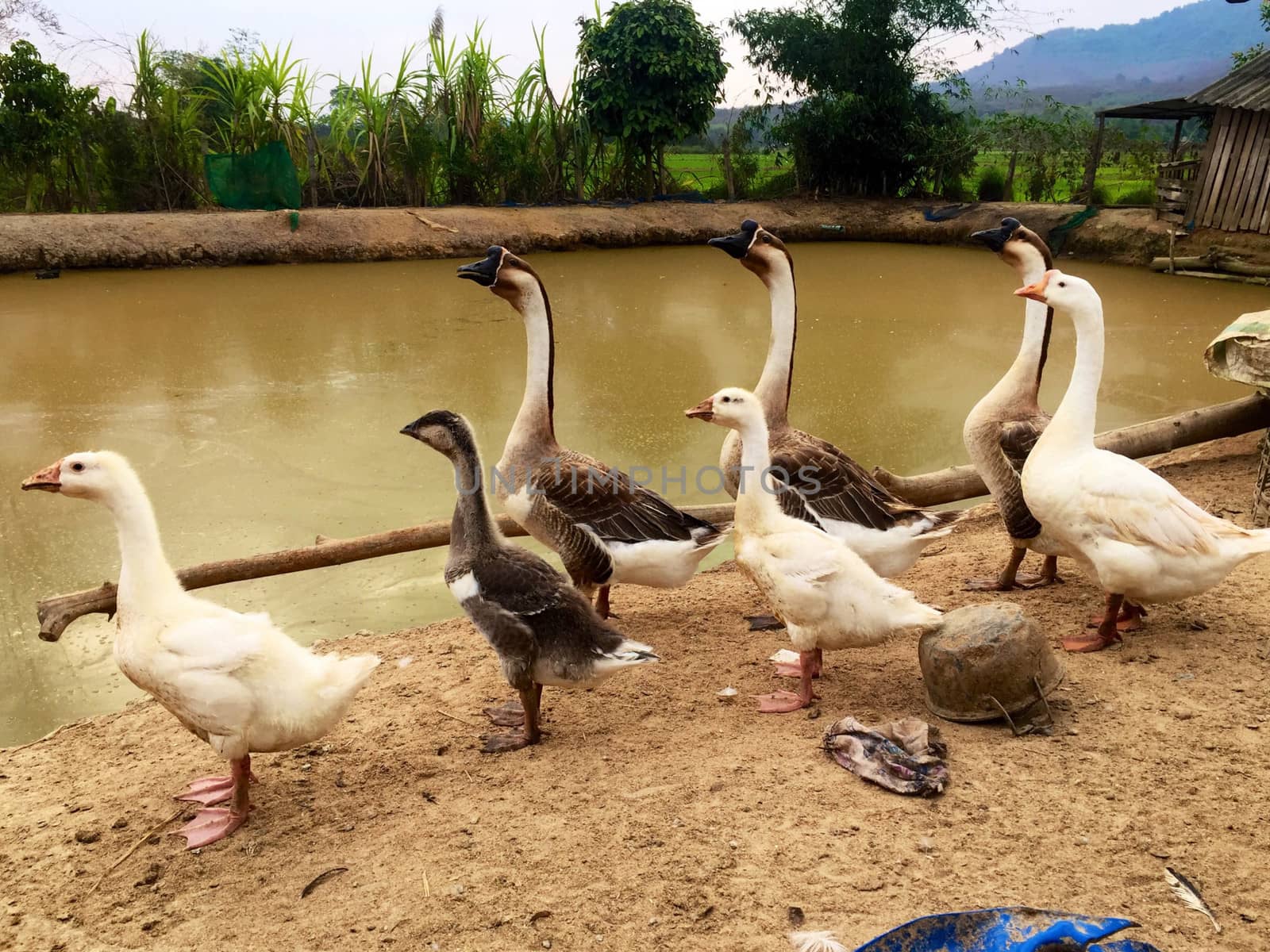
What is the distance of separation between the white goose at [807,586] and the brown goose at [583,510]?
724mm

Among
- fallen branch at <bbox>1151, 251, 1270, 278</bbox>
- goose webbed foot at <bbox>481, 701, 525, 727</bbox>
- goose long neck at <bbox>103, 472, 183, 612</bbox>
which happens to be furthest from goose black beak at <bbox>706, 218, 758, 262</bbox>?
fallen branch at <bbox>1151, 251, 1270, 278</bbox>

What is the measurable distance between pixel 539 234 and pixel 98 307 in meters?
8.37

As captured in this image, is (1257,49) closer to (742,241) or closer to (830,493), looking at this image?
(742,241)

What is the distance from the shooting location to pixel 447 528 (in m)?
5.00

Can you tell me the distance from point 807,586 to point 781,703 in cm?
53

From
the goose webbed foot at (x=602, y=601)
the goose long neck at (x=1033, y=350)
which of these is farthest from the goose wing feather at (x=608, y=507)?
the goose long neck at (x=1033, y=350)

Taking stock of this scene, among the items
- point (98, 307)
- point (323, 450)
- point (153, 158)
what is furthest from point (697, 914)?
point (153, 158)

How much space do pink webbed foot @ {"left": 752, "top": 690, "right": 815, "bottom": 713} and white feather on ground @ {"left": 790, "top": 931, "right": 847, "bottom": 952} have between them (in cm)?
132

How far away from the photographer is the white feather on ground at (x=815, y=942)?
7.63ft

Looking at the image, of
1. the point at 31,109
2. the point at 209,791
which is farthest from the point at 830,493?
the point at 31,109

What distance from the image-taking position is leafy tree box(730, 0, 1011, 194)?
22734 mm

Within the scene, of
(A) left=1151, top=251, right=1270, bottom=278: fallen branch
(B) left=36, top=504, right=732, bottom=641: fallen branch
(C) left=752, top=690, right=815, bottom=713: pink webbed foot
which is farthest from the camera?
(A) left=1151, top=251, right=1270, bottom=278: fallen branch

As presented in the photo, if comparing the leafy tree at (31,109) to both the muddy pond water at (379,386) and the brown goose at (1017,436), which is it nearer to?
the muddy pond water at (379,386)

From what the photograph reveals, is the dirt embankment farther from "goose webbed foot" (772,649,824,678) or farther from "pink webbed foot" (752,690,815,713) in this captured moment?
"pink webbed foot" (752,690,815,713)
